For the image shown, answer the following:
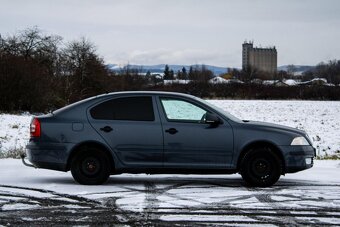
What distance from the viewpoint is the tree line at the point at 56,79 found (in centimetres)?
3822

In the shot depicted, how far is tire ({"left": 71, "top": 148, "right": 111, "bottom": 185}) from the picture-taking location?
8.70 metres

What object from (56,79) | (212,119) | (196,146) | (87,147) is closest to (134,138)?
(87,147)

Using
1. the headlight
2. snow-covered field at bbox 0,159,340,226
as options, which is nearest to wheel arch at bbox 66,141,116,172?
snow-covered field at bbox 0,159,340,226

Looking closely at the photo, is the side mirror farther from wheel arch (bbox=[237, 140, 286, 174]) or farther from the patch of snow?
the patch of snow

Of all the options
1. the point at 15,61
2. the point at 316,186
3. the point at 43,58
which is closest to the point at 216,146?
the point at 316,186

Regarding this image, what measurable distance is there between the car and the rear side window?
2 cm

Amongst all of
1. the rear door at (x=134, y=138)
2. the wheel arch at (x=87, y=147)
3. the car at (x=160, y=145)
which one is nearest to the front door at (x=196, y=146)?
the car at (x=160, y=145)

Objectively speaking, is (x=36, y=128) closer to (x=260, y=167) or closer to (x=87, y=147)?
(x=87, y=147)

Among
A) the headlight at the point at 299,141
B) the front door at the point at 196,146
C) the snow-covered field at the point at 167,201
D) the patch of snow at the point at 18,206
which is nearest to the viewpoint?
the snow-covered field at the point at 167,201

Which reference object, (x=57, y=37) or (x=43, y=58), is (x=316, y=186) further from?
(x=57, y=37)

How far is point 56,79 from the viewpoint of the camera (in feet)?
153

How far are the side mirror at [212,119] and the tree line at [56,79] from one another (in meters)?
31.5

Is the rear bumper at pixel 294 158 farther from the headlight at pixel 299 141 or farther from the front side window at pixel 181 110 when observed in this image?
the front side window at pixel 181 110

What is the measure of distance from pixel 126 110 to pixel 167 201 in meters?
2.00
